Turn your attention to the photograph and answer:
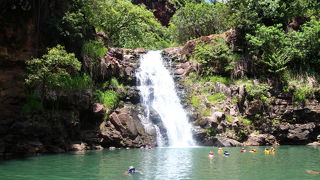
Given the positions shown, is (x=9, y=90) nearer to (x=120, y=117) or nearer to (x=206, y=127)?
(x=120, y=117)

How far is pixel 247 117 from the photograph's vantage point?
29.0 metres

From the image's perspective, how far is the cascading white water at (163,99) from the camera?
2733 centimetres

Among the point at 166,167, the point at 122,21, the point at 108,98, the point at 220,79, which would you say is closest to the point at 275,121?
the point at 220,79

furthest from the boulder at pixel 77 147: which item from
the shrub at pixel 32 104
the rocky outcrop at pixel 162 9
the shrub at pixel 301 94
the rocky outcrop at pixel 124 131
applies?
the rocky outcrop at pixel 162 9

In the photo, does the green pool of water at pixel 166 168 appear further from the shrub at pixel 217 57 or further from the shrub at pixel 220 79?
the shrub at pixel 217 57

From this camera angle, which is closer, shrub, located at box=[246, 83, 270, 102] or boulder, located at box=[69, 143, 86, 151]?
boulder, located at box=[69, 143, 86, 151]

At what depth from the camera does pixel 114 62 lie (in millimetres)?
30406

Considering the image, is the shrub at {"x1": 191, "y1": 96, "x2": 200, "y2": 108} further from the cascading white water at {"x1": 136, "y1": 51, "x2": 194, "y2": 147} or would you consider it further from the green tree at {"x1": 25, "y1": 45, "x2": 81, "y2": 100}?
the green tree at {"x1": 25, "y1": 45, "x2": 81, "y2": 100}

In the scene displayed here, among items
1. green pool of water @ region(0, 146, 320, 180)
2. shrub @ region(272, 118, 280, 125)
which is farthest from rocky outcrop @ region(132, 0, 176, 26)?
green pool of water @ region(0, 146, 320, 180)

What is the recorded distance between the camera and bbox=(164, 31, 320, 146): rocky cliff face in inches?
1072

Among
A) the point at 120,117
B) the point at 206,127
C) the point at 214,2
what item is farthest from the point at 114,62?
the point at 214,2

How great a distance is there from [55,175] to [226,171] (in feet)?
23.7

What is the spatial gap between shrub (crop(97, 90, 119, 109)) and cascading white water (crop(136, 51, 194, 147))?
2.78 meters

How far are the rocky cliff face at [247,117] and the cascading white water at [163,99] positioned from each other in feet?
3.05
